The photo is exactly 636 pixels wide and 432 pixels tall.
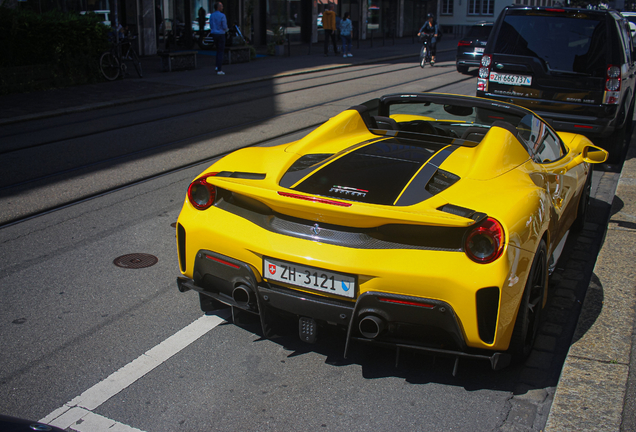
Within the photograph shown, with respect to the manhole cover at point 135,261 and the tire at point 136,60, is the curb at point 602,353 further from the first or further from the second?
the tire at point 136,60

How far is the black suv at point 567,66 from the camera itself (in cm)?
801

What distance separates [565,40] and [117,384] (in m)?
7.30

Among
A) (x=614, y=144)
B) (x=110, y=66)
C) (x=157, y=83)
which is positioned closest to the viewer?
(x=614, y=144)

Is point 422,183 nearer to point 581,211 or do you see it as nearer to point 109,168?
point 581,211

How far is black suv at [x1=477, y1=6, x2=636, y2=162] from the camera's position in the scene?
8.01m

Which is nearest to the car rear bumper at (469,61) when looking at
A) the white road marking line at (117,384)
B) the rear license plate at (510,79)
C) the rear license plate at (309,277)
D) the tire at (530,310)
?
the rear license plate at (510,79)

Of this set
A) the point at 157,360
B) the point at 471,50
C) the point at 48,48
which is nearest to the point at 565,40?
the point at 157,360

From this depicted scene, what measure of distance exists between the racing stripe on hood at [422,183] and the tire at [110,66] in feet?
47.6

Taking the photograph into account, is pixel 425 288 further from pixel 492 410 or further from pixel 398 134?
pixel 398 134

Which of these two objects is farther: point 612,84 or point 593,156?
point 612,84

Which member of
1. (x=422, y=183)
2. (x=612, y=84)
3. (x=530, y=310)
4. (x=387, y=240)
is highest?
(x=612, y=84)

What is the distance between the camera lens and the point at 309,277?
3.12 meters

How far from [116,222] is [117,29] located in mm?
14174

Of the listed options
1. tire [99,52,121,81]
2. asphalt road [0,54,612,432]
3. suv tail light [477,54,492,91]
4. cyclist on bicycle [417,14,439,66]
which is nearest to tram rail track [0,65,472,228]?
asphalt road [0,54,612,432]
